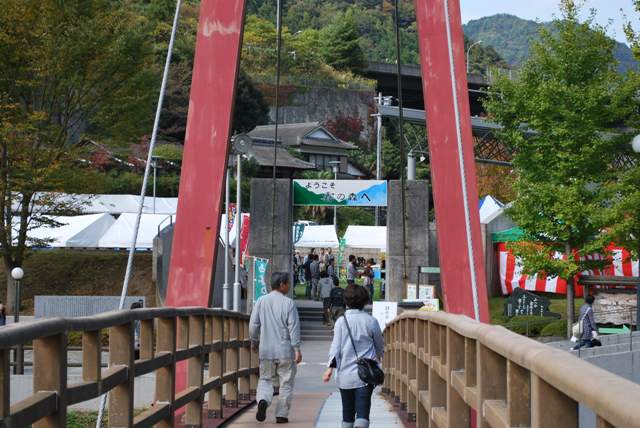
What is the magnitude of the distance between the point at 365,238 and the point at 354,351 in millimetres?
39125

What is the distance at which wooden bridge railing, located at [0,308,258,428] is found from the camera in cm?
452

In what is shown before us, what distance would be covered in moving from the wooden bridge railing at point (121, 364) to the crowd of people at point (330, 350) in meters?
0.46

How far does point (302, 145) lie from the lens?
9538cm

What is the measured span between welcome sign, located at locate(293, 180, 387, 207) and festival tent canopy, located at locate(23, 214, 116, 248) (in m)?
7.92

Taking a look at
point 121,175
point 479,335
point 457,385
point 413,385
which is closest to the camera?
point 479,335

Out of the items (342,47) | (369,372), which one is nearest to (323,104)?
(342,47)

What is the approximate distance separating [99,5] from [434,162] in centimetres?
2325

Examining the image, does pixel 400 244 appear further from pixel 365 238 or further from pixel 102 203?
pixel 365 238

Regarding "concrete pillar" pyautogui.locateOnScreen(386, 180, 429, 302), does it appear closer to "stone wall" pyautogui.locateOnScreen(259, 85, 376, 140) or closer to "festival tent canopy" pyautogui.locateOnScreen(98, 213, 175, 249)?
"festival tent canopy" pyautogui.locateOnScreen(98, 213, 175, 249)

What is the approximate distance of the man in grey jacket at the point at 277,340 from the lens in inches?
447

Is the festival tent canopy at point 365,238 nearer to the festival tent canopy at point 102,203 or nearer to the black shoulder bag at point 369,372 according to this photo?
the festival tent canopy at point 102,203

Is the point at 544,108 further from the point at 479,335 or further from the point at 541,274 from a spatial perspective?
the point at 479,335

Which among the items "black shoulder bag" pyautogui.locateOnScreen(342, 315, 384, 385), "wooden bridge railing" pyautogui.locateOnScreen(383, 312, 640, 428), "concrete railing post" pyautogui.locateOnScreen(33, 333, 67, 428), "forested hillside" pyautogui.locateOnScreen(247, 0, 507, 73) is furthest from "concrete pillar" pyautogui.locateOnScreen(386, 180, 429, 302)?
"forested hillside" pyautogui.locateOnScreen(247, 0, 507, 73)

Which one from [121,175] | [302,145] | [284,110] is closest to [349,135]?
[284,110]
